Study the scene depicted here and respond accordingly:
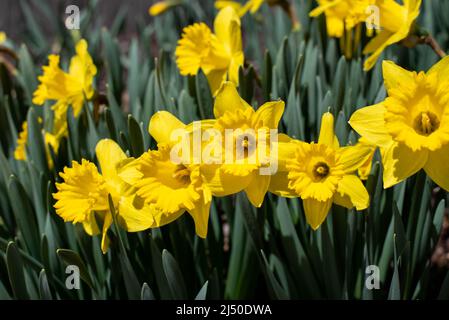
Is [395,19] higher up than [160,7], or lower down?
lower down

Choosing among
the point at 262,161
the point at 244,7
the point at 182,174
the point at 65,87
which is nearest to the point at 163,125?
the point at 182,174

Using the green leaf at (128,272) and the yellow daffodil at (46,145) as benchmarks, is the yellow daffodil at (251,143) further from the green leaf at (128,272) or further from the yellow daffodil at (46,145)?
the yellow daffodil at (46,145)

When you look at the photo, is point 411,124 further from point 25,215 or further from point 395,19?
point 25,215

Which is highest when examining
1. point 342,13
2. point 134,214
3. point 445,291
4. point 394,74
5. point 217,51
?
point 342,13

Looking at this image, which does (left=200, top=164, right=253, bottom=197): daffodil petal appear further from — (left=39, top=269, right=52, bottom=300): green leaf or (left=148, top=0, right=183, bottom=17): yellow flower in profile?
(left=148, top=0, right=183, bottom=17): yellow flower in profile

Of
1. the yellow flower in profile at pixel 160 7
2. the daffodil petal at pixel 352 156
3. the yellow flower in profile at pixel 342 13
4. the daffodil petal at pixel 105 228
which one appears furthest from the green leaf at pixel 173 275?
the yellow flower in profile at pixel 160 7
